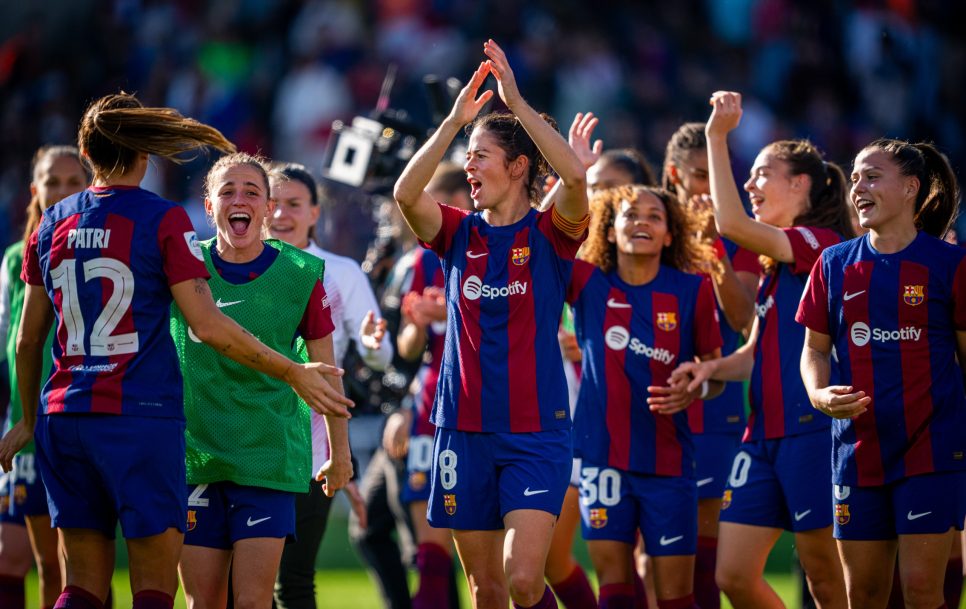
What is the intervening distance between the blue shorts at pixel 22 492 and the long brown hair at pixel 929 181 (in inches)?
161

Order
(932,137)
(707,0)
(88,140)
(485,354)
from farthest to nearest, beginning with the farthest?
(707,0), (932,137), (485,354), (88,140)

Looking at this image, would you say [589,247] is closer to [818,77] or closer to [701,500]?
[701,500]

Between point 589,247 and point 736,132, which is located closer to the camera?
point 589,247

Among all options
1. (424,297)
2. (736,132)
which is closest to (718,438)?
(424,297)

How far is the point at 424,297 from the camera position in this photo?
715 cm

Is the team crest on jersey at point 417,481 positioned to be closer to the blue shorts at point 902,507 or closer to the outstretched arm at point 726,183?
the outstretched arm at point 726,183

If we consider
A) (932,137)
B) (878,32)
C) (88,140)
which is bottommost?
(88,140)

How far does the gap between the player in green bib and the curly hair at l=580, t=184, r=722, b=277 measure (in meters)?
1.59

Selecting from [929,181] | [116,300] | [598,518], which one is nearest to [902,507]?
[929,181]

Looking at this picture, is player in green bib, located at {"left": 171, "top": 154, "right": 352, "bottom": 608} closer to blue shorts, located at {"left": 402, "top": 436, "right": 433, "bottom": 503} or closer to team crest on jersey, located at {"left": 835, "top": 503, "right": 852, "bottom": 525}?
team crest on jersey, located at {"left": 835, "top": 503, "right": 852, "bottom": 525}

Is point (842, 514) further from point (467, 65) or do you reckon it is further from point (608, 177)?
point (467, 65)

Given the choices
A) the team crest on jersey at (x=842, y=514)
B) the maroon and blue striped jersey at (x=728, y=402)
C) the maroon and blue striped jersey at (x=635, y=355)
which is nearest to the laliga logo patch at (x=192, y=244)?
the maroon and blue striped jersey at (x=635, y=355)

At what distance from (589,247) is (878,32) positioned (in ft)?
31.0

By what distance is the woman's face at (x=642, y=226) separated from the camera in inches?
247
